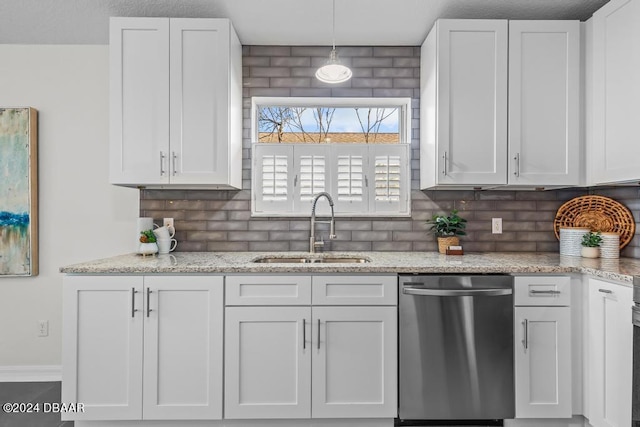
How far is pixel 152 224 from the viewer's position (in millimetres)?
2516

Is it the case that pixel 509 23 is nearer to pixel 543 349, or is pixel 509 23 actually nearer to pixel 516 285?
pixel 516 285

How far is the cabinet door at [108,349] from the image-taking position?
1.96m

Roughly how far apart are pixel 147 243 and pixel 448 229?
78.0 inches

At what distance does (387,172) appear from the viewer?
8.86ft

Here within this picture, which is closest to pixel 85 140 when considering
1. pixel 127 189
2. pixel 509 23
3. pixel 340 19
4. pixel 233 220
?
pixel 127 189

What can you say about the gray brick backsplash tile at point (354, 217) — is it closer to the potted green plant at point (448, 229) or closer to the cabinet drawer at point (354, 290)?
the potted green plant at point (448, 229)

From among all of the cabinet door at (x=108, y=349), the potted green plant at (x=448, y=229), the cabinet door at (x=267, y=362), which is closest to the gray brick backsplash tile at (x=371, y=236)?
the potted green plant at (x=448, y=229)

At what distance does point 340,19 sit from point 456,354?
209 cm

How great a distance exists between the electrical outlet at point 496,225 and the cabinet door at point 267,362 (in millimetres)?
1541

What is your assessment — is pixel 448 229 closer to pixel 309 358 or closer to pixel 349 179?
pixel 349 179

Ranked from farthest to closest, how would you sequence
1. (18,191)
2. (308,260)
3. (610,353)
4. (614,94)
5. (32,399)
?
1. (18,191)
2. (308,260)
3. (32,399)
4. (614,94)
5. (610,353)

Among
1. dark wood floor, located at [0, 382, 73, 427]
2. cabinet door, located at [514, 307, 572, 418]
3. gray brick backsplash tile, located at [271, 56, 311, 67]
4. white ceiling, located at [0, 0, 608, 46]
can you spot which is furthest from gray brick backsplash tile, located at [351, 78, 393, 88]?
dark wood floor, located at [0, 382, 73, 427]

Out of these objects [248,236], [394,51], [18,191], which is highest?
[394,51]

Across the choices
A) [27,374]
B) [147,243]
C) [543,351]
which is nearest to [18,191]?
[147,243]
